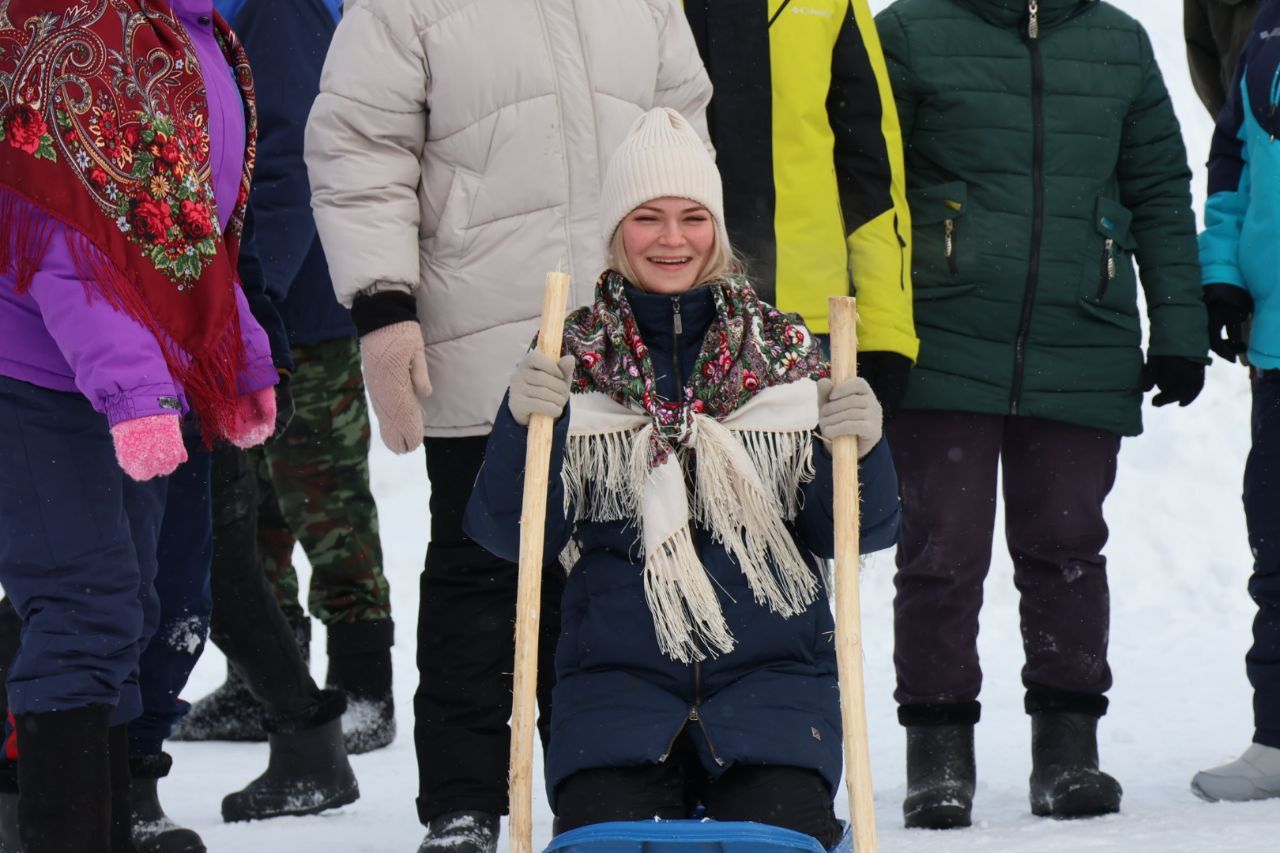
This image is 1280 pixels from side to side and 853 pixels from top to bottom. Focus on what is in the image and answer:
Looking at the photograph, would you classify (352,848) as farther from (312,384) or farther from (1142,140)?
(1142,140)

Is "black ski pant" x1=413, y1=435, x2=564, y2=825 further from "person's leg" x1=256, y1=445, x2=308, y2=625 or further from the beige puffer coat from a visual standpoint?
"person's leg" x1=256, y1=445, x2=308, y2=625

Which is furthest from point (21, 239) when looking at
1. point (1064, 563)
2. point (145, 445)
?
point (1064, 563)

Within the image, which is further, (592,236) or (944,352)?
(944,352)

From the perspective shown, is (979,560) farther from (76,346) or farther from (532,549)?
(76,346)

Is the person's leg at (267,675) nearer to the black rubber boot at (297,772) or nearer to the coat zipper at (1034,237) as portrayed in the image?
the black rubber boot at (297,772)

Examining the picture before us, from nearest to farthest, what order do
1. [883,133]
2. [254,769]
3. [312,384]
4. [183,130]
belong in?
[183,130] → [883,133] → [254,769] → [312,384]

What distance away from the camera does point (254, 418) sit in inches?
156

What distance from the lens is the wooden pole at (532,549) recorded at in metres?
3.21

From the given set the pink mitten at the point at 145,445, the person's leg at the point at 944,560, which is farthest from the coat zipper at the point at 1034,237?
the pink mitten at the point at 145,445

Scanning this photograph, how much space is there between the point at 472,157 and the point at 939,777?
6.08 ft

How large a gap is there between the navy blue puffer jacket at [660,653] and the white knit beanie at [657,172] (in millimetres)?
189

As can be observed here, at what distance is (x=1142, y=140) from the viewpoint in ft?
15.8

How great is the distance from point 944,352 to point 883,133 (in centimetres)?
55

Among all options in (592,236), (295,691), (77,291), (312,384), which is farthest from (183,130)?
(312,384)
